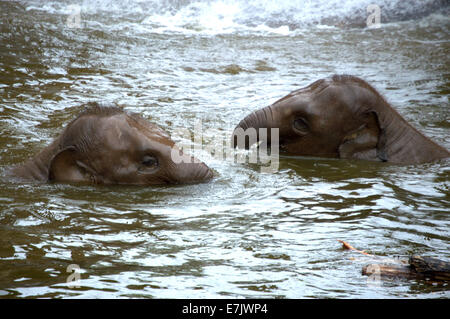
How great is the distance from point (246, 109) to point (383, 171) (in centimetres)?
358

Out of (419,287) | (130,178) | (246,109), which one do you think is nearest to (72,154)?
(130,178)

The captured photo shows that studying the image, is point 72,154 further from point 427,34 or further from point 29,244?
point 427,34

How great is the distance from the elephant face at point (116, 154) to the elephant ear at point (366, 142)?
2.31 m

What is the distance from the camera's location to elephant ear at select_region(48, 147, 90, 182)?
24.6 ft

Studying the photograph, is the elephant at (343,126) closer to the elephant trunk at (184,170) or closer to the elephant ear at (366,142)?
the elephant ear at (366,142)

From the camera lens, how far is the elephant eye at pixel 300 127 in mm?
9234

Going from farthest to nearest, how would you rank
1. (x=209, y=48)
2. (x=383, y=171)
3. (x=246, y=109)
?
(x=209, y=48), (x=246, y=109), (x=383, y=171)

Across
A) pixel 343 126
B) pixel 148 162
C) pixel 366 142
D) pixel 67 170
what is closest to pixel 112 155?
pixel 148 162

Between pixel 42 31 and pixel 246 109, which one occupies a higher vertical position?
pixel 42 31

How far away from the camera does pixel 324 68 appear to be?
15086 millimetres

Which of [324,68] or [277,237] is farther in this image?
[324,68]

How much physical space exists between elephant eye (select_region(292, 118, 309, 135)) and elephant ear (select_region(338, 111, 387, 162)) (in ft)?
1.50

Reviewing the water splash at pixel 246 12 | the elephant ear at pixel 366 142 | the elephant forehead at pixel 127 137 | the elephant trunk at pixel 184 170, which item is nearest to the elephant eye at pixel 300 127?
the elephant ear at pixel 366 142
